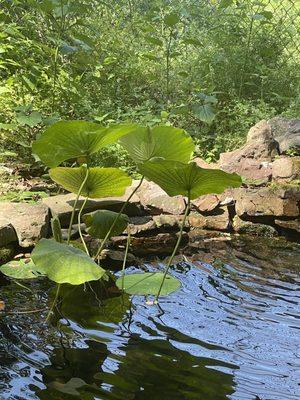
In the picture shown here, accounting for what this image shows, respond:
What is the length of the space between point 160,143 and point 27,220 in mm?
1082

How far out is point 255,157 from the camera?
4.47 meters

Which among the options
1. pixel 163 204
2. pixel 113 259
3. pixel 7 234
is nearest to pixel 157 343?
pixel 113 259

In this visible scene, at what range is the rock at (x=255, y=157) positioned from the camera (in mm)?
4281

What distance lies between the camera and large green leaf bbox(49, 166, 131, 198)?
7.09ft

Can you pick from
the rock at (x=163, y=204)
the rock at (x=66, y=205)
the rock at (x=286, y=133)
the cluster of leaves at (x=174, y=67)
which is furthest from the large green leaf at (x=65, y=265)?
the rock at (x=286, y=133)

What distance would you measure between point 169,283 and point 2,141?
8.49ft

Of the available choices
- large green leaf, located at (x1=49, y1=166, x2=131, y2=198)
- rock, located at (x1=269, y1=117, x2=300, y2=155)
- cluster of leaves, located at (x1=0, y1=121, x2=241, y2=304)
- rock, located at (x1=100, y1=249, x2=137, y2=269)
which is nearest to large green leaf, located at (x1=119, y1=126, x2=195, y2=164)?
cluster of leaves, located at (x1=0, y1=121, x2=241, y2=304)

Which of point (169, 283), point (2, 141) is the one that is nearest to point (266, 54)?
point (2, 141)

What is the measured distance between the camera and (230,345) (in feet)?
6.17

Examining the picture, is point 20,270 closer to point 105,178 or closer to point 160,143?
point 105,178

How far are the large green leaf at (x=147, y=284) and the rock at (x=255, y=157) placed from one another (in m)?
2.24

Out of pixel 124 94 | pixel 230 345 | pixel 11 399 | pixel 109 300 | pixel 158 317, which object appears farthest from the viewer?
pixel 124 94

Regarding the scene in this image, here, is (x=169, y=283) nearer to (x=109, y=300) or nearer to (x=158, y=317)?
(x=158, y=317)

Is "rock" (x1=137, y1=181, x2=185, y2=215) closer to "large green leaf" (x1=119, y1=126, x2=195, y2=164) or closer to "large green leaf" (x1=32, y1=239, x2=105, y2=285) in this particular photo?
"large green leaf" (x1=119, y1=126, x2=195, y2=164)
